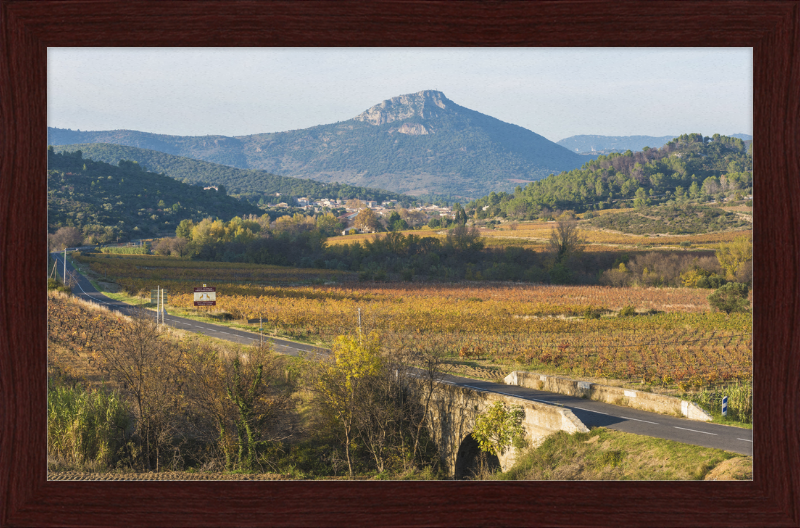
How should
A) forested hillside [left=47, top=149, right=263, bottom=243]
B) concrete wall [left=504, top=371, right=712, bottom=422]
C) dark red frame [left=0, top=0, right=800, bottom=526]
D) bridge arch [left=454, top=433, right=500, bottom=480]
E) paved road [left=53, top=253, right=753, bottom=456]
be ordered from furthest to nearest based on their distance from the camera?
1. forested hillside [left=47, top=149, right=263, bottom=243]
2. bridge arch [left=454, top=433, right=500, bottom=480]
3. concrete wall [left=504, top=371, right=712, bottom=422]
4. paved road [left=53, top=253, right=753, bottom=456]
5. dark red frame [left=0, top=0, right=800, bottom=526]

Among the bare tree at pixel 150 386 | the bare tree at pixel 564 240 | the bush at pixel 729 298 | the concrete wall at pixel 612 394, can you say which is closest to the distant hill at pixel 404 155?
the bare tree at pixel 564 240

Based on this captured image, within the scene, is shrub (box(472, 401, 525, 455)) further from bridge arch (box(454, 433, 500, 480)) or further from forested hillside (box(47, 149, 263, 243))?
forested hillside (box(47, 149, 263, 243))

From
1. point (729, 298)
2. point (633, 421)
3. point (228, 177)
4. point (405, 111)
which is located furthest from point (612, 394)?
point (228, 177)

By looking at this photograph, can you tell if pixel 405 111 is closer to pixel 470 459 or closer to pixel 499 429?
pixel 499 429

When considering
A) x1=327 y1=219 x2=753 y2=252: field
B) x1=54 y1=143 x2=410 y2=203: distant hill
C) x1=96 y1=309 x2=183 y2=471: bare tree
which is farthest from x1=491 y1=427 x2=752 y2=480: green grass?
x1=327 y1=219 x2=753 y2=252: field

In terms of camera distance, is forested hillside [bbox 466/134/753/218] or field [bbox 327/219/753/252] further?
field [bbox 327/219/753/252]

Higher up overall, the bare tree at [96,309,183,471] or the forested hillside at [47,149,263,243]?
the forested hillside at [47,149,263,243]
